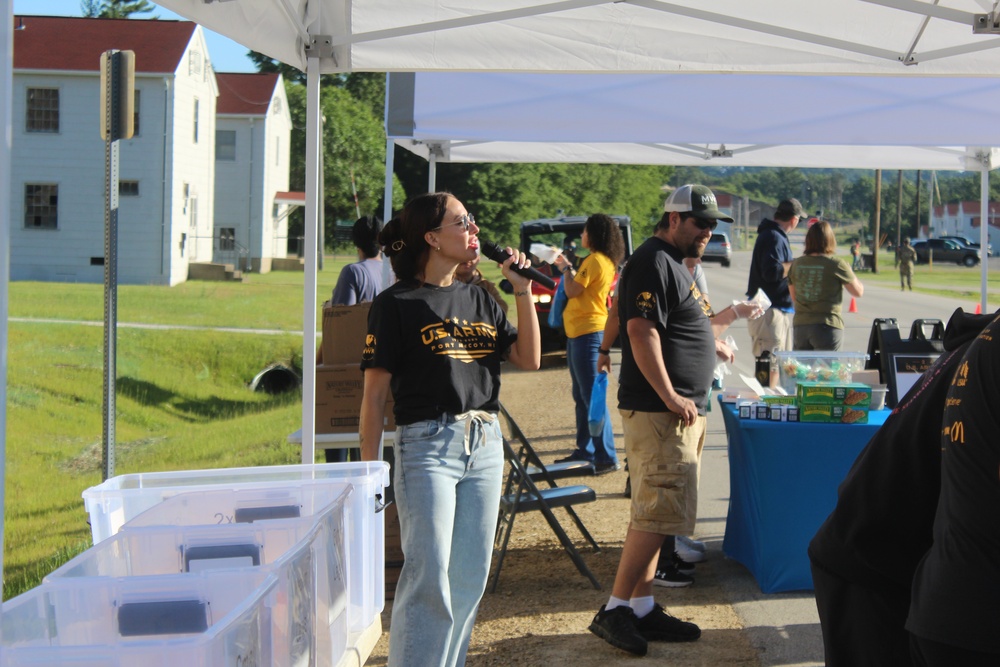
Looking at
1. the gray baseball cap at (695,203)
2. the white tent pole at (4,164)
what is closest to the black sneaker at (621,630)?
the gray baseball cap at (695,203)

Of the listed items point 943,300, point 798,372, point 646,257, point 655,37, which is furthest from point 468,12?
point 943,300

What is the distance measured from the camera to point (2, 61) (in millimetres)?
1813

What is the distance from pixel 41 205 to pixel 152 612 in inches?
1445

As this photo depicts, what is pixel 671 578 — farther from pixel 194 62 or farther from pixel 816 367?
pixel 194 62

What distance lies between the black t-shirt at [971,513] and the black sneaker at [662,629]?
2515 millimetres

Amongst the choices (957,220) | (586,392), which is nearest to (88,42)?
(586,392)

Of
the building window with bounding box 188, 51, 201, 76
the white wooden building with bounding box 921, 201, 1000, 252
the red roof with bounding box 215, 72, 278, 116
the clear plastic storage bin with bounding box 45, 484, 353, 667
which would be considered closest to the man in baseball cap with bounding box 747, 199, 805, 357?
the clear plastic storage bin with bounding box 45, 484, 353, 667

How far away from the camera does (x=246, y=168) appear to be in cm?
4569

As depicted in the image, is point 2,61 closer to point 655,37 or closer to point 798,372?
point 655,37

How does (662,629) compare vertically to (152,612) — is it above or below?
below

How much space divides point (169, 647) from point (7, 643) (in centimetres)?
36

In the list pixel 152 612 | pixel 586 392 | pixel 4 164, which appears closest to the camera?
pixel 4 164

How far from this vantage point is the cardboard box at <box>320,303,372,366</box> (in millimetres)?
5398

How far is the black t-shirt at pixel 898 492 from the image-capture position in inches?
85.2
